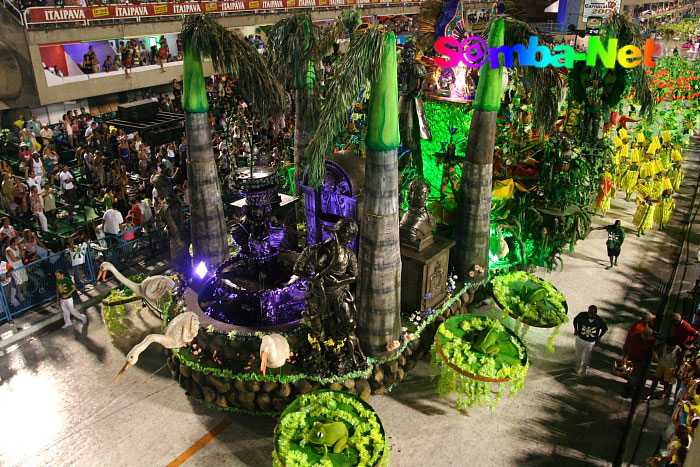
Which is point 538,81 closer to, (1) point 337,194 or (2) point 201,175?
(1) point 337,194

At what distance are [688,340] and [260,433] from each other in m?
6.87

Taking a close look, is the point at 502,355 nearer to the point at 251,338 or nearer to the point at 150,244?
the point at 251,338

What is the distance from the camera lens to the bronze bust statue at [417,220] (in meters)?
9.80

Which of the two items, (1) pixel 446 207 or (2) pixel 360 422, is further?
(1) pixel 446 207

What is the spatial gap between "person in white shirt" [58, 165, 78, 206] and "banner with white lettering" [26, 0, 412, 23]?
792 cm

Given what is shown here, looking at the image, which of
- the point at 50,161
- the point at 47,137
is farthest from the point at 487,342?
the point at 47,137

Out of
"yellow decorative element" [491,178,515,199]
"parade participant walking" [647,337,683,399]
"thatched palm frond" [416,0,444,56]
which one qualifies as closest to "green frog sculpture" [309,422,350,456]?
"parade participant walking" [647,337,683,399]

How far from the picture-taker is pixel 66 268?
11.6 m

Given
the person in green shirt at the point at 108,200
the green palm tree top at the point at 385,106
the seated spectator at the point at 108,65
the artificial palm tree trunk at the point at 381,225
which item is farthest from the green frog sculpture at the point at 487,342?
the seated spectator at the point at 108,65

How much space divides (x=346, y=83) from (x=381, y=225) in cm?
218

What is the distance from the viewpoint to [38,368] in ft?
31.3

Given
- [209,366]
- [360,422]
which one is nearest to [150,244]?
[209,366]

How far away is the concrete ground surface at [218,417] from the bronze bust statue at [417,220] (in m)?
2.26

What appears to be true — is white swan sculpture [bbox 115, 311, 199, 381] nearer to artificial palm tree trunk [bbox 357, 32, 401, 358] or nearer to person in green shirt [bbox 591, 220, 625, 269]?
artificial palm tree trunk [bbox 357, 32, 401, 358]
